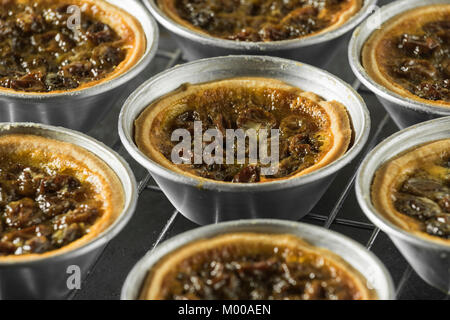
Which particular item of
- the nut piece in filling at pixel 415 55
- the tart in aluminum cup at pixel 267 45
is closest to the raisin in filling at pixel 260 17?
the tart in aluminum cup at pixel 267 45

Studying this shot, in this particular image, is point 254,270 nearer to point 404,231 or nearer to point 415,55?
point 404,231

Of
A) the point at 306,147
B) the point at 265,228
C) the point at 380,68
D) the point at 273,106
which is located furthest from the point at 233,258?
the point at 380,68

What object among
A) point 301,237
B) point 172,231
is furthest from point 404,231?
point 172,231

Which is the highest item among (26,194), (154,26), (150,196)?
(154,26)

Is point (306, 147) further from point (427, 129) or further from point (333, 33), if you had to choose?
point (333, 33)

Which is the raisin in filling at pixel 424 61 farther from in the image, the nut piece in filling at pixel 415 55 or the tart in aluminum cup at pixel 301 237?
the tart in aluminum cup at pixel 301 237

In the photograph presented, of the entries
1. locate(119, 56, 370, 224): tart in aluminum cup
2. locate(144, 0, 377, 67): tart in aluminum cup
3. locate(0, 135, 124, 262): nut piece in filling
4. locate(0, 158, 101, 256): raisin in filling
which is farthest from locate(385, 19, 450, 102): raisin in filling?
locate(0, 158, 101, 256): raisin in filling
